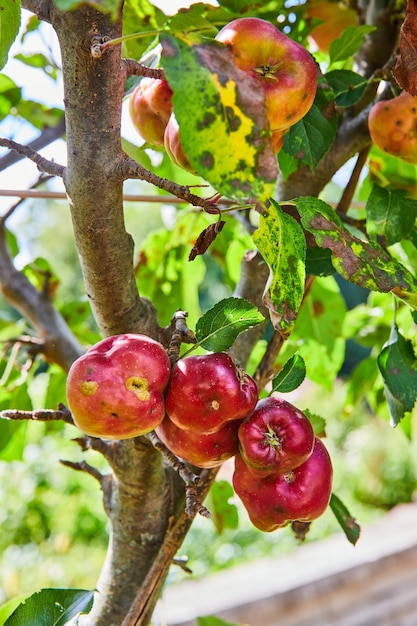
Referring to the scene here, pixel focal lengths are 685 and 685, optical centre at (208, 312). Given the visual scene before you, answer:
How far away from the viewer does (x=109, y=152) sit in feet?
1.23

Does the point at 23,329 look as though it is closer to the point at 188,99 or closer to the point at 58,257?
the point at 188,99

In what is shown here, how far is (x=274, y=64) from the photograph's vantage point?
0.39m

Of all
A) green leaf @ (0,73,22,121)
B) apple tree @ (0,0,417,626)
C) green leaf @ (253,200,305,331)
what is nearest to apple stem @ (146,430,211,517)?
apple tree @ (0,0,417,626)

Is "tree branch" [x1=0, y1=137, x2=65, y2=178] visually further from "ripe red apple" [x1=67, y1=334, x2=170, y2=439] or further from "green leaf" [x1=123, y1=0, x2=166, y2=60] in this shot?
"green leaf" [x1=123, y1=0, x2=166, y2=60]

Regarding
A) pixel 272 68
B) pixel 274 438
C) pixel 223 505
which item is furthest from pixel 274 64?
pixel 223 505

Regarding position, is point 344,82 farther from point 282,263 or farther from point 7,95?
point 7,95

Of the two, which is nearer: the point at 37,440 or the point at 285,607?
the point at 285,607

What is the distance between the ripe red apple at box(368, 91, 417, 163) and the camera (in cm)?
54

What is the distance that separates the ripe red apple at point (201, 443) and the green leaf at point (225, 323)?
0.05m

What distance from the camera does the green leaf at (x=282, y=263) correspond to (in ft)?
1.18

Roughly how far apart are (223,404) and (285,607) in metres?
2.06

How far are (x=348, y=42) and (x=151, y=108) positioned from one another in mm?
239

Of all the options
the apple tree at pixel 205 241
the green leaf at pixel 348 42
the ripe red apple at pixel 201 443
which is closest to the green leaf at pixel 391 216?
the apple tree at pixel 205 241

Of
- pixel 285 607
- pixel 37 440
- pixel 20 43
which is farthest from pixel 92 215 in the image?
pixel 37 440
